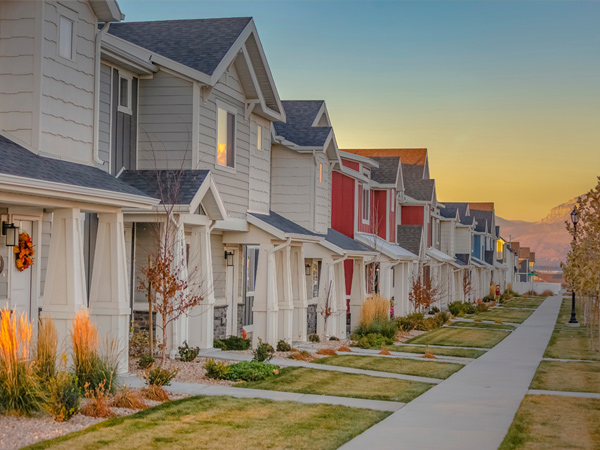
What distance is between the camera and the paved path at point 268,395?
13406 mm

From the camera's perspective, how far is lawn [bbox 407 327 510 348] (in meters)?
27.3

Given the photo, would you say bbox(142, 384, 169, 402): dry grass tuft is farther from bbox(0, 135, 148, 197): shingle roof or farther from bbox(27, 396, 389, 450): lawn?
bbox(0, 135, 148, 197): shingle roof

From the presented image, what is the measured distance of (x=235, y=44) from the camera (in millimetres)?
19203

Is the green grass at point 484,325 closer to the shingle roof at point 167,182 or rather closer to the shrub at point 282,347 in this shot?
the shrub at point 282,347

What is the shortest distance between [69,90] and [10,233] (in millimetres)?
2638

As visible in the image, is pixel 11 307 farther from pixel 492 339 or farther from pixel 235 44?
pixel 492 339

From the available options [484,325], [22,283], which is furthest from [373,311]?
[22,283]

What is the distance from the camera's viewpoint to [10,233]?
13445 millimetres

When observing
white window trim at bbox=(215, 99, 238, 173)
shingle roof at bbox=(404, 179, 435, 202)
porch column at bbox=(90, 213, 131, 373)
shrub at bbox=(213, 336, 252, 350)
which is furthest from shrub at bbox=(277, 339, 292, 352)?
shingle roof at bbox=(404, 179, 435, 202)

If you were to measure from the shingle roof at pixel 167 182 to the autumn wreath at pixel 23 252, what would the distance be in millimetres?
2746

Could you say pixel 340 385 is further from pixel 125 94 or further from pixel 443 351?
pixel 443 351

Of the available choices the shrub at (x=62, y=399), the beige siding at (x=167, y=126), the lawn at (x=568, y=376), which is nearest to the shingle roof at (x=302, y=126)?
the beige siding at (x=167, y=126)

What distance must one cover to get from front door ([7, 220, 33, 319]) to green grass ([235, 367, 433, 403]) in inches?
160

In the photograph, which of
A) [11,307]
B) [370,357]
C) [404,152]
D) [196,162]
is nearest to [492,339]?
[370,357]
